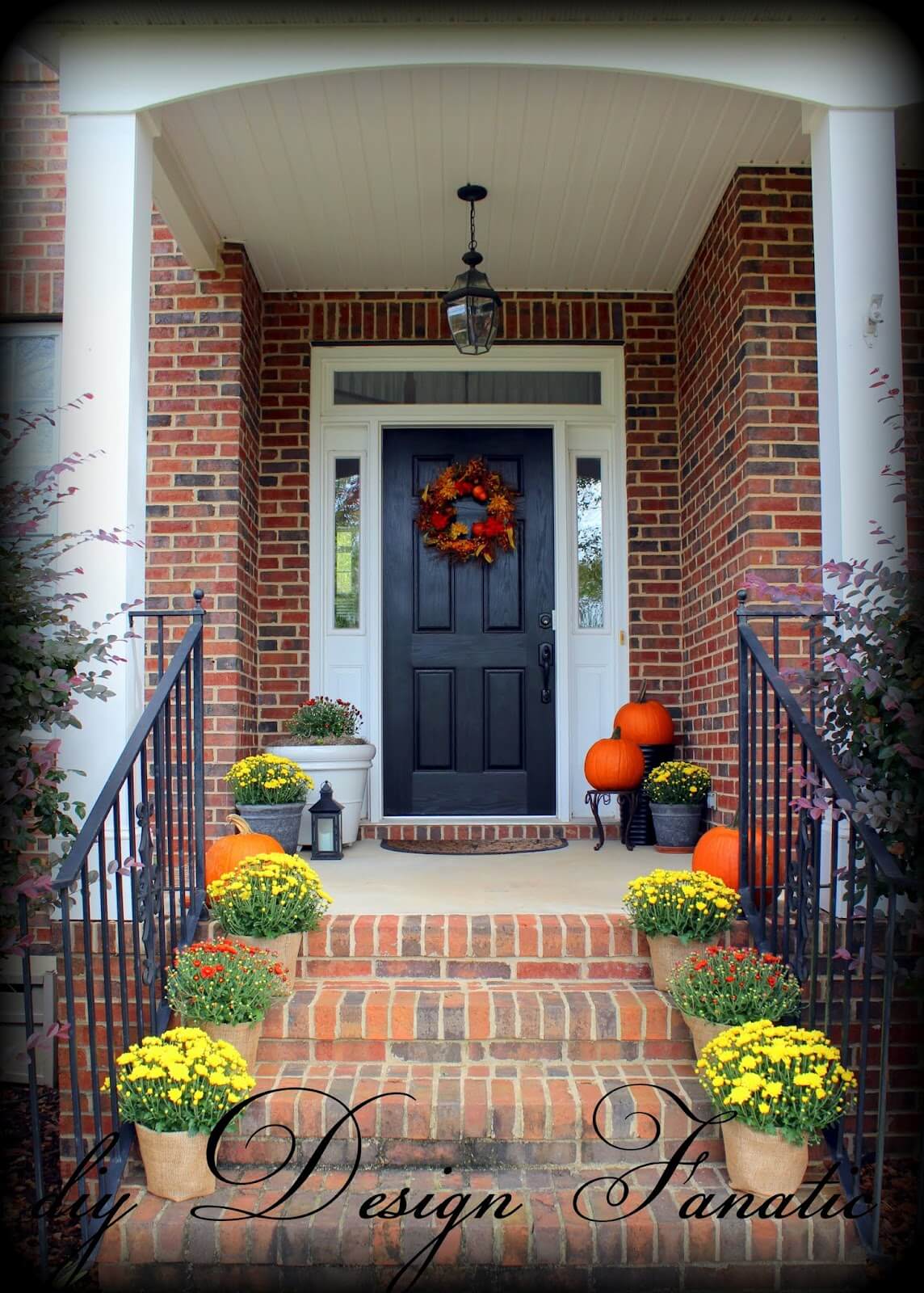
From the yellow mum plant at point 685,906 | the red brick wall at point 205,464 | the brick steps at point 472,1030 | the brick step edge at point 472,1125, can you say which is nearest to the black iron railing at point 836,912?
the yellow mum plant at point 685,906

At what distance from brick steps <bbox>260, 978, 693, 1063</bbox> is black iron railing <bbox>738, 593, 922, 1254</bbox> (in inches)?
15.7

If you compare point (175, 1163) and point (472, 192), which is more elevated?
point (472, 192)

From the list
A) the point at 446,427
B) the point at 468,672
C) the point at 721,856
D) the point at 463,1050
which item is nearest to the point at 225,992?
the point at 463,1050

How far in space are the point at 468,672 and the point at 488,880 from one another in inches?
61.9

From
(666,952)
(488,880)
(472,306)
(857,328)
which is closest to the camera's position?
(666,952)

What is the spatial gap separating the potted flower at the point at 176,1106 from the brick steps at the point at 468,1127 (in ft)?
0.49

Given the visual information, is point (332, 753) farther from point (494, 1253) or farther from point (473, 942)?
point (494, 1253)

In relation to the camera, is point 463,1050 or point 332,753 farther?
point 332,753

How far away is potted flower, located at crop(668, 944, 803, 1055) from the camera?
2559 mm

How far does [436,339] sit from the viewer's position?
16.7 ft

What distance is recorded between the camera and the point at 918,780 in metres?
2.46

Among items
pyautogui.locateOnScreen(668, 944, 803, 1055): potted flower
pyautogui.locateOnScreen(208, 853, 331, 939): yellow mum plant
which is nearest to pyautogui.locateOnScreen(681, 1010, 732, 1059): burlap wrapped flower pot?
pyautogui.locateOnScreen(668, 944, 803, 1055): potted flower

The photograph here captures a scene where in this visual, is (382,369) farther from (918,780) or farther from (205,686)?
(918,780)

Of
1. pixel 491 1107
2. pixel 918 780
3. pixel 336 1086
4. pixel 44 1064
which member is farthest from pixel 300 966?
pixel 918 780
